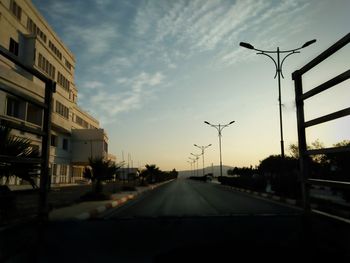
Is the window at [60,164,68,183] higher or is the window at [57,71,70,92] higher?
the window at [57,71,70,92]

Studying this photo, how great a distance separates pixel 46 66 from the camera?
51.3m

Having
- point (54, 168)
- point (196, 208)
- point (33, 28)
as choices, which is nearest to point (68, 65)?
point (33, 28)

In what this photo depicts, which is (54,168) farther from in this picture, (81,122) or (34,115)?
(81,122)

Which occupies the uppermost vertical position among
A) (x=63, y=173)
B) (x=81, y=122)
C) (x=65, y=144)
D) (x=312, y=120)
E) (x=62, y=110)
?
(x=81, y=122)

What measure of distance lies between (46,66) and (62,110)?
9.90m

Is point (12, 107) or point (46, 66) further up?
point (46, 66)

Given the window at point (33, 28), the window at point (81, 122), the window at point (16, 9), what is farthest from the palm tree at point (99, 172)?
the window at point (81, 122)

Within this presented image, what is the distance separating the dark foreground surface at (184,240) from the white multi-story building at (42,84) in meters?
22.5

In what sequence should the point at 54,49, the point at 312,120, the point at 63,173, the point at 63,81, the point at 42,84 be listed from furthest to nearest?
the point at 63,173, the point at 63,81, the point at 54,49, the point at 42,84, the point at 312,120

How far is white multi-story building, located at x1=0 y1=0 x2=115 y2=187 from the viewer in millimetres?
39562

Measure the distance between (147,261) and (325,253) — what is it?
60.9 inches

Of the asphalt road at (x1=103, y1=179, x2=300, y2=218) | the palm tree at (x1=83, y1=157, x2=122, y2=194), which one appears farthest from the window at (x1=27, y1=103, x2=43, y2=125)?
the asphalt road at (x1=103, y1=179, x2=300, y2=218)

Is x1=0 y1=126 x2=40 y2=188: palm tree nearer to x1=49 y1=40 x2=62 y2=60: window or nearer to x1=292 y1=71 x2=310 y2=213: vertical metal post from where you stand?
x1=292 y1=71 x2=310 y2=213: vertical metal post

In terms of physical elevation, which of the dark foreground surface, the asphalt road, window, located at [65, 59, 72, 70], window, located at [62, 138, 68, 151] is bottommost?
the asphalt road
